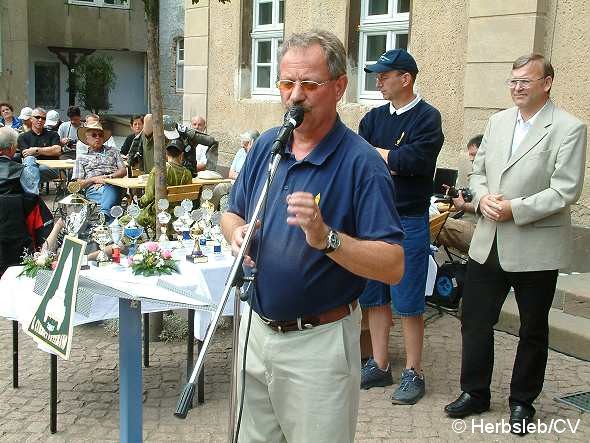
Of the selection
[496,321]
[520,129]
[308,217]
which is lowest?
[496,321]

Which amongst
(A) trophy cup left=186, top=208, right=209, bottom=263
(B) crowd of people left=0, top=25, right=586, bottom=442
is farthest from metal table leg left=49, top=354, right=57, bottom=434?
(B) crowd of people left=0, top=25, right=586, bottom=442

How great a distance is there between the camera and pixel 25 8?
23.7m

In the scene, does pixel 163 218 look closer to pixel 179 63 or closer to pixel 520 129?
pixel 520 129

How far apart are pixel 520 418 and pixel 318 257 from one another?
2330 millimetres

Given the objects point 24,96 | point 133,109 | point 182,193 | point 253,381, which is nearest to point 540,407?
point 253,381

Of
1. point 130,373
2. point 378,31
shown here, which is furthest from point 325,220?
point 378,31

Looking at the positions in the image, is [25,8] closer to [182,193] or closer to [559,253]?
[182,193]

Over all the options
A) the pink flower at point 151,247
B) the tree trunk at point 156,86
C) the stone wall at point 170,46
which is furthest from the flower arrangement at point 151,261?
the stone wall at point 170,46

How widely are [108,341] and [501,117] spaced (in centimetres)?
338

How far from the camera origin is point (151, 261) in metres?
4.41

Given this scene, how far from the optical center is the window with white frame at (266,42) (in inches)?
466

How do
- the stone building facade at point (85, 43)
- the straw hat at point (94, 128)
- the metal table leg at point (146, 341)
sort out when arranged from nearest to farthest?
the metal table leg at point (146, 341)
the straw hat at point (94, 128)
the stone building facade at point (85, 43)

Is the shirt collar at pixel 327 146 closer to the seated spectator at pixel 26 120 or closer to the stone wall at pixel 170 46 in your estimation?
the seated spectator at pixel 26 120

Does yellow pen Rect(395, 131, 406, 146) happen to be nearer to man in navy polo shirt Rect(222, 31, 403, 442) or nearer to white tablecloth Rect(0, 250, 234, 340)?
white tablecloth Rect(0, 250, 234, 340)
